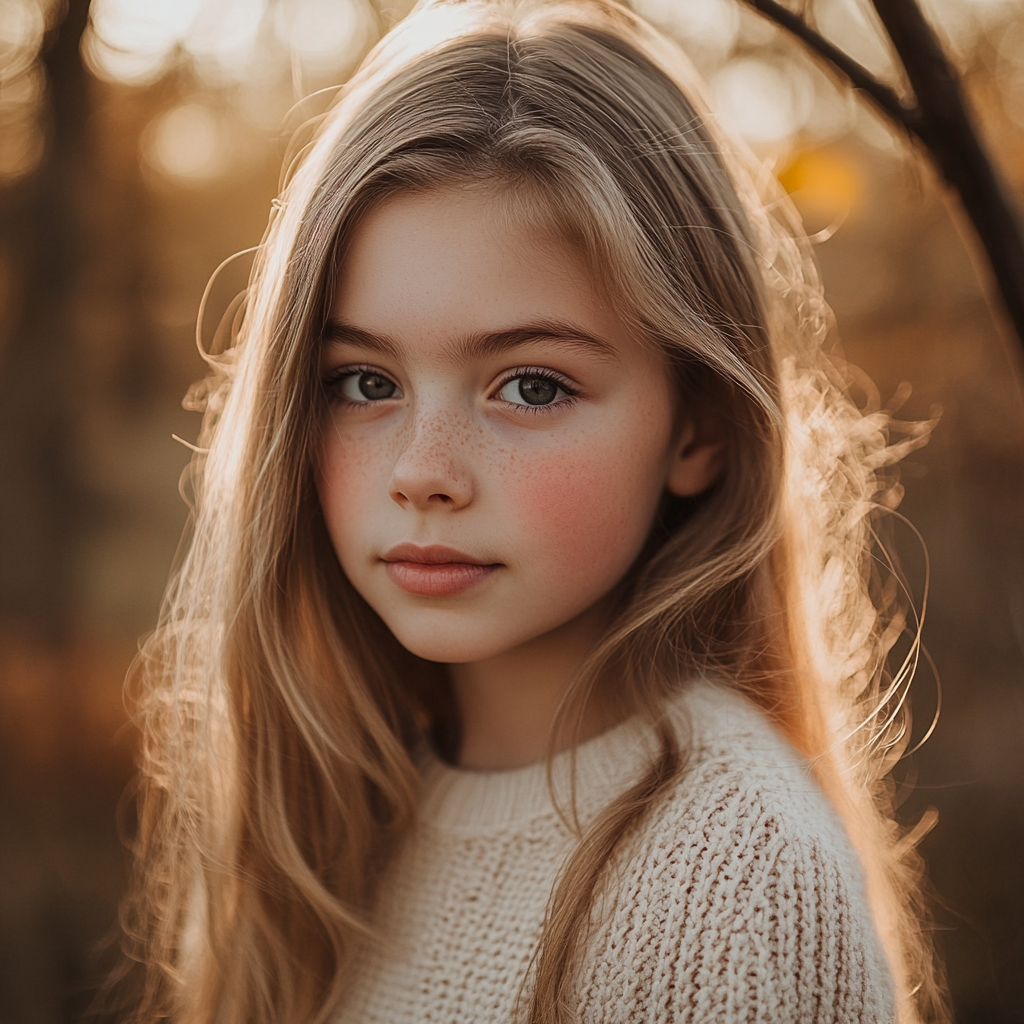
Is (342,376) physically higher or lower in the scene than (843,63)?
lower

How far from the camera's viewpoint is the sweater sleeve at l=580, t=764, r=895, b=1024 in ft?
2.36

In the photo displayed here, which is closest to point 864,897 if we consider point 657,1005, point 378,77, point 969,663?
point 657,1005

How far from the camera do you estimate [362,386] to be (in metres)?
0.97

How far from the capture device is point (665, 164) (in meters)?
0.94

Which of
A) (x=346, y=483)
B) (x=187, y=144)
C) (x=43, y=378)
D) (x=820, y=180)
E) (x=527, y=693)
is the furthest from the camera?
(x=187, y=144)

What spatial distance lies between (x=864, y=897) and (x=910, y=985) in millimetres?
496

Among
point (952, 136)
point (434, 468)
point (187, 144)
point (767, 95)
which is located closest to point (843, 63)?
point (952, 136)

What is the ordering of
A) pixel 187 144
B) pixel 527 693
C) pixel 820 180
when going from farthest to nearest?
1. pixel 187 144
2. pixel 820 180
3. pixel 527 693

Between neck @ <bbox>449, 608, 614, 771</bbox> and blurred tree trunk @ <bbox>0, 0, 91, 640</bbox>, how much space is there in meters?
1.47

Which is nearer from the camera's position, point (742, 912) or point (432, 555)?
point (742, 912)

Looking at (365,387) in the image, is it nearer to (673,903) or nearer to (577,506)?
(577,506)

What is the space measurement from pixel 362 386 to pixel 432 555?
0.23 m

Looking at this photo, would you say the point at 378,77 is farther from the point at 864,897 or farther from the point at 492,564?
the point at 864,897

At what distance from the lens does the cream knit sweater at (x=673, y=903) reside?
0.73 meters
